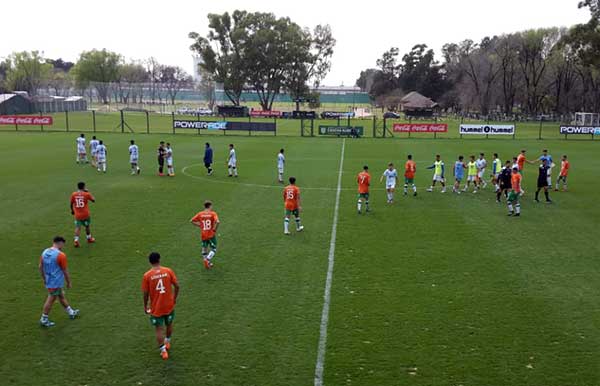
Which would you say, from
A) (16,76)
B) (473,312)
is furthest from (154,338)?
(16,76)

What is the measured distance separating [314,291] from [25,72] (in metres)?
123

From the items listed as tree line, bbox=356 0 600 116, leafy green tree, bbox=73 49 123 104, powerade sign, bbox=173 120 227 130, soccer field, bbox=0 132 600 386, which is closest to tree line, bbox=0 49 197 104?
leafy green tree, bbox=73 49 123 104

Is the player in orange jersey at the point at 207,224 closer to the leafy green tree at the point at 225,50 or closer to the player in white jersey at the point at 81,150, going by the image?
the player in white jersey at the point at 81,150

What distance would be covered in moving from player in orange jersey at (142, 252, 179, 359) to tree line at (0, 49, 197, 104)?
395 feet

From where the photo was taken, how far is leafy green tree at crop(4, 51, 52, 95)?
115000 millimetres

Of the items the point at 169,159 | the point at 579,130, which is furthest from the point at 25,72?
the point at 579,130

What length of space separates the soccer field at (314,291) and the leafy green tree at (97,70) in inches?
4369

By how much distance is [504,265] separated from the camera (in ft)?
45.2

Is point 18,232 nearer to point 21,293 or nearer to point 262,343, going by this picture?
point 21,293

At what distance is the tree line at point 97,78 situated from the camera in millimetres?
115875

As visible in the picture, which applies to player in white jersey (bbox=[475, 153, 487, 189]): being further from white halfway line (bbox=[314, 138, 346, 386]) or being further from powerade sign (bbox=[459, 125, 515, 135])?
powerade sign (bbox=[459, 125, 515, 135])

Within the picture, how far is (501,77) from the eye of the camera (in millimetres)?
107000

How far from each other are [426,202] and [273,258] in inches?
397

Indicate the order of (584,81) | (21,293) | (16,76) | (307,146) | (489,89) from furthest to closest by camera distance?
1. (16,76)
2. (489,89)
3. (584,81)
4. (307,146)
5. (21,293)
